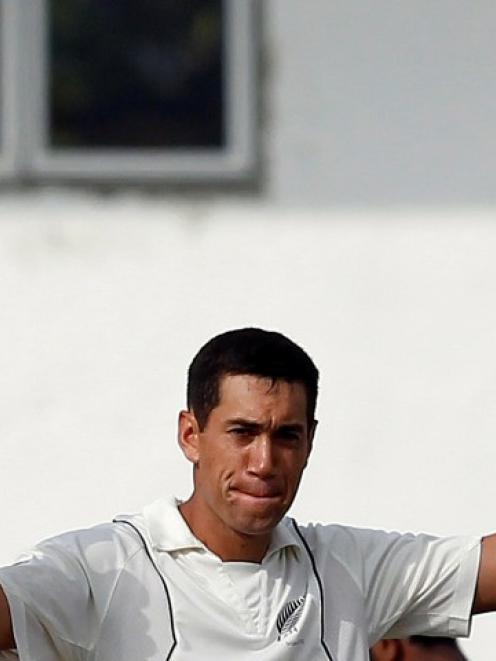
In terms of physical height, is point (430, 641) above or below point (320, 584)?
below

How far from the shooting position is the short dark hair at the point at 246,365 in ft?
11.8

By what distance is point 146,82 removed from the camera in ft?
19.2

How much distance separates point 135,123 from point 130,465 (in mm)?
1070

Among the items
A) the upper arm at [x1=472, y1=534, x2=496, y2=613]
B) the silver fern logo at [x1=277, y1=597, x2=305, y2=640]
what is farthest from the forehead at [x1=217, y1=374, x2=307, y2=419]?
the upper arm at [x1=472, y1=534, x2=496, y2=613]

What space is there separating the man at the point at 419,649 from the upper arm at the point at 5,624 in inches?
49.4

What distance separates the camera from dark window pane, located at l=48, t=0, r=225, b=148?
5.79 meters

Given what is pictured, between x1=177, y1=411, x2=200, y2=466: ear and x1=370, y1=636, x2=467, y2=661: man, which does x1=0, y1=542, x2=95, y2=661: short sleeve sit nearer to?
x1=177, y1=411, x2=200, y2=466: ear

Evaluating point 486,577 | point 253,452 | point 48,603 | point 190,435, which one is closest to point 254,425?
point 253,452

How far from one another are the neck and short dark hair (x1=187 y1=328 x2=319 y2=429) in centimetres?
19

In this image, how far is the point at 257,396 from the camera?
3.56 meters

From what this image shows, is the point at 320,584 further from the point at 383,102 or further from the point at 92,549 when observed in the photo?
the point at 383,102

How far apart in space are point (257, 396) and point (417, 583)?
56 cm

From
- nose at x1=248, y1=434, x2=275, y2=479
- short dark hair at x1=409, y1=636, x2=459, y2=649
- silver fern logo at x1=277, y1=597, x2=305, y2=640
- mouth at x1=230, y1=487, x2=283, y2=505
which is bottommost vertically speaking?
short dark hair at x1=409, y1=636, x2=459, y2=649

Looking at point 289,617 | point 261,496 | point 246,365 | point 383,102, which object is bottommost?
point 289,617
